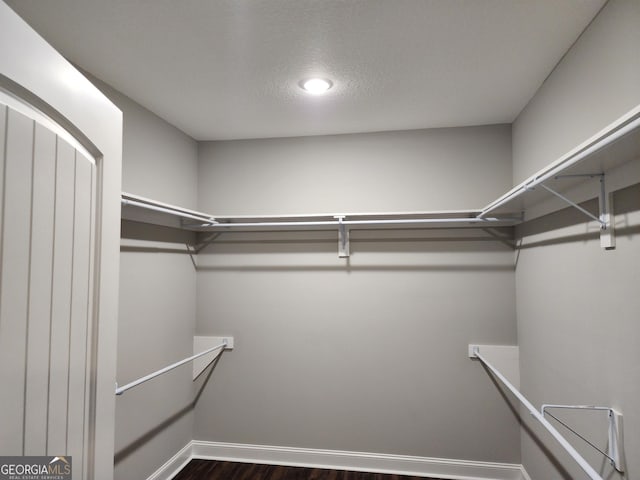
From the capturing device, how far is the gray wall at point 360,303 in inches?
102

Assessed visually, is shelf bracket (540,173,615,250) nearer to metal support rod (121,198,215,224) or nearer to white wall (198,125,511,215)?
white wall (198,125,511,215)

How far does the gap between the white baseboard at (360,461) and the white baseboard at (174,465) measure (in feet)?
0.24

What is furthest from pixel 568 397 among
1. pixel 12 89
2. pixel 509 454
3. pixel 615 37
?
pixel 12 89

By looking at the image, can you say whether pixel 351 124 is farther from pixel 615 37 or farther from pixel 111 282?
pixel 111 282

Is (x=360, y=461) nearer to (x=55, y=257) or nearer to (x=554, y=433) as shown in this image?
(x=554, y=433)

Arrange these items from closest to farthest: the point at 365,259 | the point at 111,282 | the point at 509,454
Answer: the point at 111,282 < the point at 509,454 < the point at 365,259

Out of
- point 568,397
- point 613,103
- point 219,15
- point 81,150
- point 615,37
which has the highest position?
point 219,15

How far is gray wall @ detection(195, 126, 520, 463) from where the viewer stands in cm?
259

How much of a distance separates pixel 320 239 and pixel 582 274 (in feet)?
5.33

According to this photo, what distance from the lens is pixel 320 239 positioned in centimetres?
280

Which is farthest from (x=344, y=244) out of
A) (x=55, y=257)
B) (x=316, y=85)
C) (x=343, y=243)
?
(x=55, y=257)

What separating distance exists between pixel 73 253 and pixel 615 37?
1.80 metres

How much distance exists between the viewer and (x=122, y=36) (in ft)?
5.27

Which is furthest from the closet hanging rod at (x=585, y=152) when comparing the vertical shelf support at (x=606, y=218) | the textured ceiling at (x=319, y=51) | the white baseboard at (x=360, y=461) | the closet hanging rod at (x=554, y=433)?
the white baseboard at (x=360, y=461)
